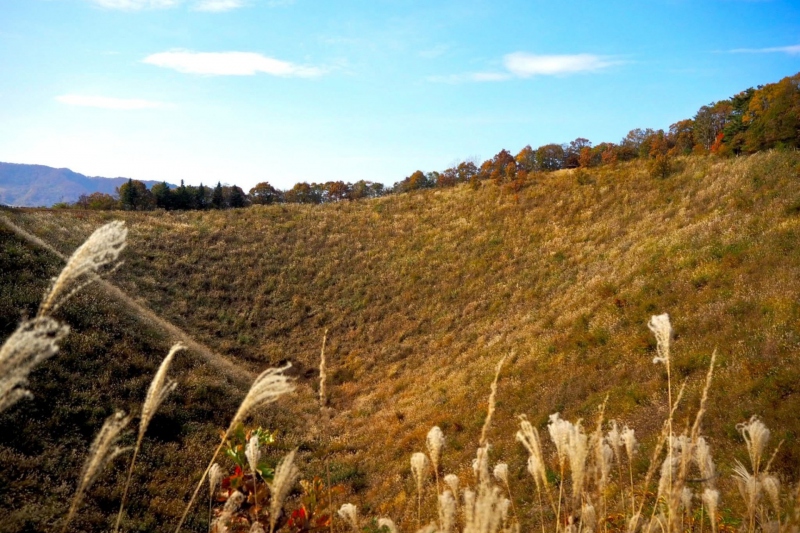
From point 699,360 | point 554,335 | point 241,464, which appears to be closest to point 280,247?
point 554,335

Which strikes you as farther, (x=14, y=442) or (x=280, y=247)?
(x=280, y=247)

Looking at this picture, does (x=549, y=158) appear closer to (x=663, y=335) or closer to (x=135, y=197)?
(x=135, y=197)

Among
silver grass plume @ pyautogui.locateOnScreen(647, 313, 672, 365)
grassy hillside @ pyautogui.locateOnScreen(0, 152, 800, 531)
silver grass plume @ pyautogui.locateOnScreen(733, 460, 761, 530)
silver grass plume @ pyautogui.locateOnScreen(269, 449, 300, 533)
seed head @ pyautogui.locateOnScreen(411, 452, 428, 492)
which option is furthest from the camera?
grassy hillside @ pyautogui.locateOnScreen(0, 152, 800, 531)

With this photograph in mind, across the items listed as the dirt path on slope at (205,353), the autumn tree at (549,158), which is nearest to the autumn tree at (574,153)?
the autumn tree at (549,158)

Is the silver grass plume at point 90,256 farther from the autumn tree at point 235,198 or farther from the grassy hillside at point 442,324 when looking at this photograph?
the autumn tree at point 235,198

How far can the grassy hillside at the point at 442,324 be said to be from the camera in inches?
413

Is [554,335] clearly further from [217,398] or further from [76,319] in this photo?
[76,319]

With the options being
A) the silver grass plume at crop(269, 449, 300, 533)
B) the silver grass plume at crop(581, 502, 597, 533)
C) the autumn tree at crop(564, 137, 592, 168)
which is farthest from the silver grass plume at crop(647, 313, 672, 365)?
the autumn tree at crop(564, 137, 592, 168)

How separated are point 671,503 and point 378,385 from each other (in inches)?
771

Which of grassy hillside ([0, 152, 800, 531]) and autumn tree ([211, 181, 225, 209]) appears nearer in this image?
grassy hillside ([0, 152, 800, 531])

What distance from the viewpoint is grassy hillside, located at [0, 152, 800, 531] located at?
10.5 meters

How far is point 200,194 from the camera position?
57.3m

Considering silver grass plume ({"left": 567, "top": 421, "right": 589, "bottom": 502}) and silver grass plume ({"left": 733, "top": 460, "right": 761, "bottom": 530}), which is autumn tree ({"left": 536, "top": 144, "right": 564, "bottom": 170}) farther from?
silver grass plume ({"left": 567, "top": 421, "right": 589, "bottom": 502})

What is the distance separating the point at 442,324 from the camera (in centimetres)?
2564
